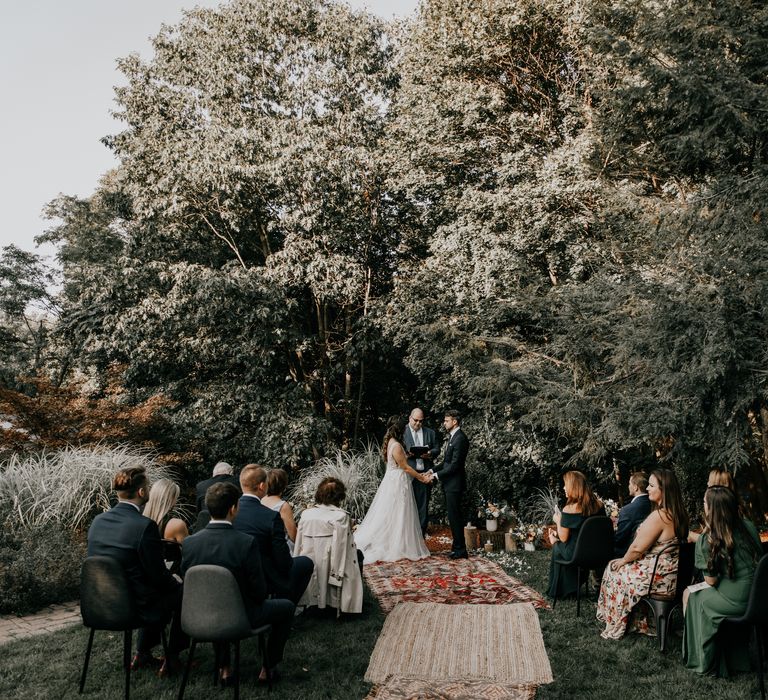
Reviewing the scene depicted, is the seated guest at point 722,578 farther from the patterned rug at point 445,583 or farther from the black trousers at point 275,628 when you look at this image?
the black trousers at point 275,628

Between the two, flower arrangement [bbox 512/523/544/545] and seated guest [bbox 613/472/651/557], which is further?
flower arrangement [bbox 512/523/544/545]

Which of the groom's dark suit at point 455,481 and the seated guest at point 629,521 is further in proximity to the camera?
the groom's dark suit at point 455,481

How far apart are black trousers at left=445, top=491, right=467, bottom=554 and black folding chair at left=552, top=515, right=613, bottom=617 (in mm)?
2313

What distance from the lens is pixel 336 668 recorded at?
14.6 feet

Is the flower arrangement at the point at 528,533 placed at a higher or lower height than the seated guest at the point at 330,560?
lower

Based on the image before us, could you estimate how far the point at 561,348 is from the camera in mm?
10047

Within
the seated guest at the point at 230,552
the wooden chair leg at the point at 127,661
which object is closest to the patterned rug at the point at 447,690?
the seated guest at the point at 230,552

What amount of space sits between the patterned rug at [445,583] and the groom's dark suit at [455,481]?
279 mm

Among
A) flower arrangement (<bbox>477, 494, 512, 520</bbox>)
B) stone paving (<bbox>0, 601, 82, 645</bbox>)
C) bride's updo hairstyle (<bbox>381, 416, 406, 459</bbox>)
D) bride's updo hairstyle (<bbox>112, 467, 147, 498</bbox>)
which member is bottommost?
stone paving (<bbox>0, 601, 82, 645</bbox>)

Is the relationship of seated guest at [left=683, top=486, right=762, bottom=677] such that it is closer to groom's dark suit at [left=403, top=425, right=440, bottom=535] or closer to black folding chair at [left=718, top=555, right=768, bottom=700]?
black folding chair at [left=718, top=555, right=768, bottom=700]

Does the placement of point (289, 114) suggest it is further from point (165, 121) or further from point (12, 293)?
point (12, 293)

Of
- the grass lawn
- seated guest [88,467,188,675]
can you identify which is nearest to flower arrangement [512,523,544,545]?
the grass lawn

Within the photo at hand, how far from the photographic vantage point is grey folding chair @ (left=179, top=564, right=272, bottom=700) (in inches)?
140

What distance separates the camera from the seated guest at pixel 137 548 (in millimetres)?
3922
